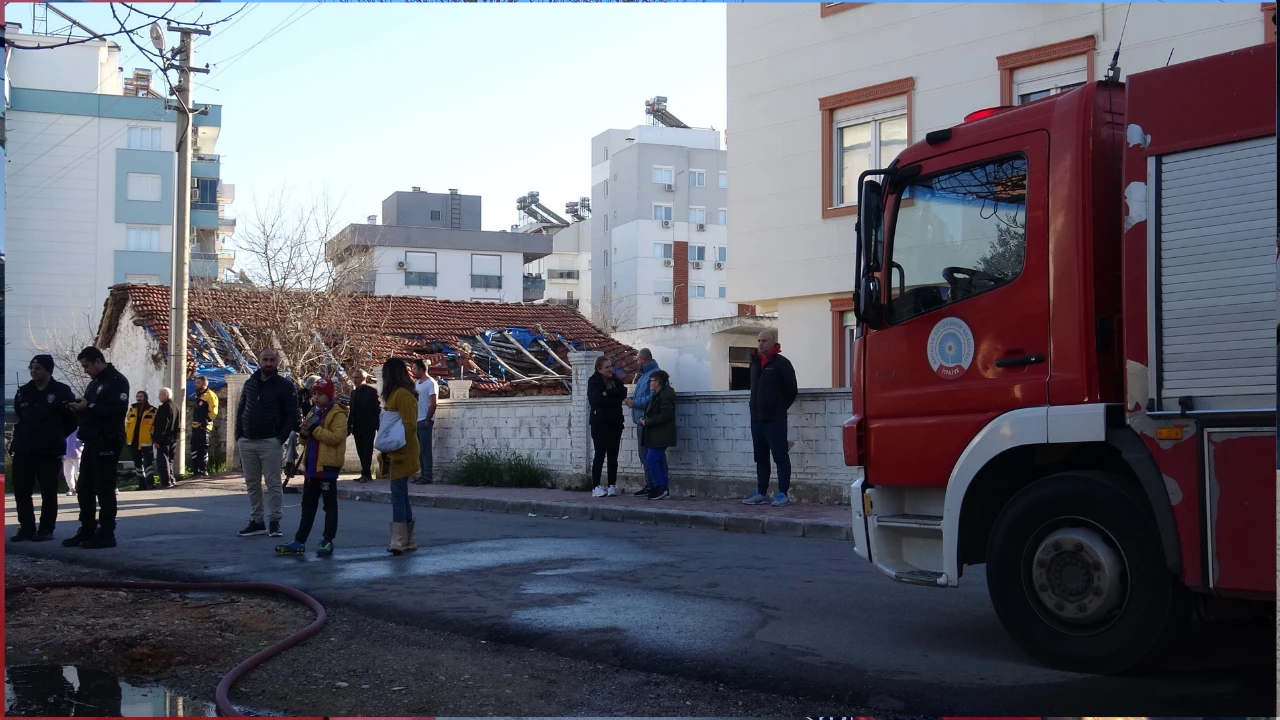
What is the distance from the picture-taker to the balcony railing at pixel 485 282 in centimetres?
6781

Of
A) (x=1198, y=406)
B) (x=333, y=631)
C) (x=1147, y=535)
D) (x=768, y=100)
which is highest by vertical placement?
(x=768, y=100)

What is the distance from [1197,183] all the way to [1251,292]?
55cm

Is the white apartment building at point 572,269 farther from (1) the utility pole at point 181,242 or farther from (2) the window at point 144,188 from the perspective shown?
(1) the utility pole at point 181,242

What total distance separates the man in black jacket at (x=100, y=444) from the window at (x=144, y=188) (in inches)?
1700

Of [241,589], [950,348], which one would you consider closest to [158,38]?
[241,589]

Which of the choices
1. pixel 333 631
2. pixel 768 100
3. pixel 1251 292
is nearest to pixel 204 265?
pixel 768 100

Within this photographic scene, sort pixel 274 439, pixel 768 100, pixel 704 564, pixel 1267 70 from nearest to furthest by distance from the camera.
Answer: pixel 1267 70, pixel 704 564, pixel 274 439, pixel 768 100

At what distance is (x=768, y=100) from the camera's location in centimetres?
1859

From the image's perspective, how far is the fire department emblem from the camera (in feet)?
19.9

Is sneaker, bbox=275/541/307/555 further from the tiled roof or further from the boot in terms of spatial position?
the tiled roof

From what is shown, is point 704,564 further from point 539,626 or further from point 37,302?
point 37,302

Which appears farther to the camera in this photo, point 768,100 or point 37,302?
point 37,302

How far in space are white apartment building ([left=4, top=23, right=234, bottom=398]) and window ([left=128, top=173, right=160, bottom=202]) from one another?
4 cm

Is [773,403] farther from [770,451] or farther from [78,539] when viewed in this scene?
[78,539]
